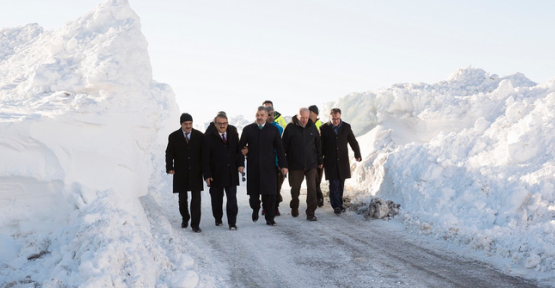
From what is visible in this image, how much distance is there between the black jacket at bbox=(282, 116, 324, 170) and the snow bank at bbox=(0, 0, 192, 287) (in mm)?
2493

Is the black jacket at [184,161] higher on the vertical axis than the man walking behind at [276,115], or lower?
lower

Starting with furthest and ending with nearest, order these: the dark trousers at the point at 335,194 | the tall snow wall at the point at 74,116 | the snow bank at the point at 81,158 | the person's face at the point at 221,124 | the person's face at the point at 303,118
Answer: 1. the dark trousers at the point at 335,194
2. the person's face at the point at 303,118
3. the person's face at the point at 221,124
4. the tall snow wall at the point at 74,116
5. the snow bank at the point at 81,158

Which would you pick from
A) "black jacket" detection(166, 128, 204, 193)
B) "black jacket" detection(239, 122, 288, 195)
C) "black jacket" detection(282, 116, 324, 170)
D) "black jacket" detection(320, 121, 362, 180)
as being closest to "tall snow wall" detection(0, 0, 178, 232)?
"black jacket" detection(166, 128, 204, 193)

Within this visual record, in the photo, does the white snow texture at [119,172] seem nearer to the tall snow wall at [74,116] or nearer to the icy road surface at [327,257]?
the tall snow wall at [74,116]

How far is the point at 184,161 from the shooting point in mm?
7965

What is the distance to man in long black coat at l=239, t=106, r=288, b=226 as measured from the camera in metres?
8.11

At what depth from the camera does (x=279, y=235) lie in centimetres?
713

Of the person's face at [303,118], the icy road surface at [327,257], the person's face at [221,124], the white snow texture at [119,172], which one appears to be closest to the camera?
the white snow texture at [119,172]

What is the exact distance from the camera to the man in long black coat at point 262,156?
26.6 feet

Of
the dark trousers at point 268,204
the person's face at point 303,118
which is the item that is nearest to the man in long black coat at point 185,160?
the dark trousers at point 268,204

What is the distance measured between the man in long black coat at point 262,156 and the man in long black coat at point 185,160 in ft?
2.59

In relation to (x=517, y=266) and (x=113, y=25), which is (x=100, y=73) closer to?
(x=113, y=25)

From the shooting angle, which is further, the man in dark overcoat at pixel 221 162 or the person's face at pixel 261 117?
the person's face at pixel 261 117

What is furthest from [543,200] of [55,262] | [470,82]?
[470,82]
